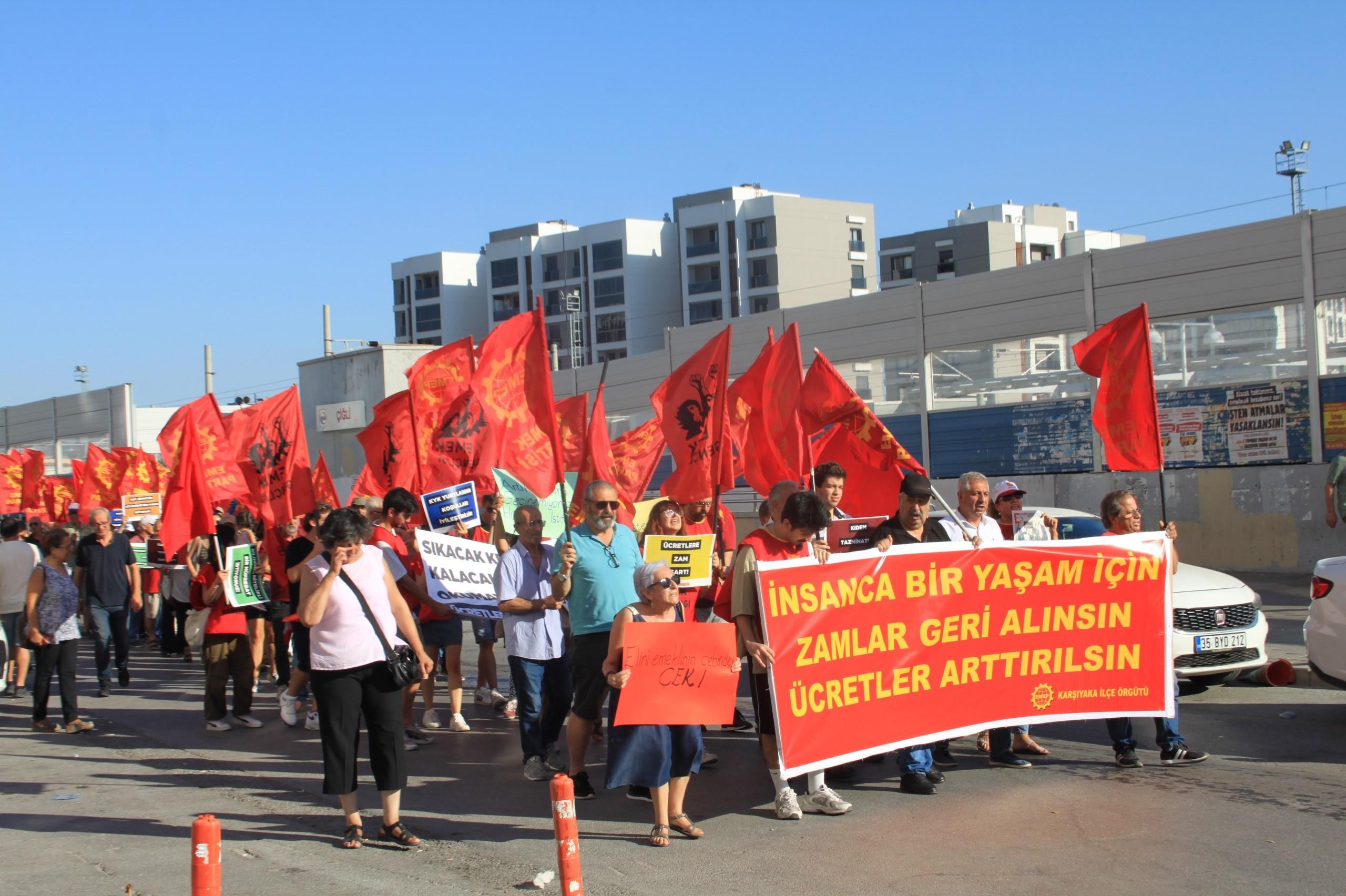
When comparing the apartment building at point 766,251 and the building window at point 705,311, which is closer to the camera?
the apartment building at point 766,251

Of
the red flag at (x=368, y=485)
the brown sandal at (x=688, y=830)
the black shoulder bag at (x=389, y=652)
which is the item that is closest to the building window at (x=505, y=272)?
the red flag at (x=368, y=485)

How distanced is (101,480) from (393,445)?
1154 cm

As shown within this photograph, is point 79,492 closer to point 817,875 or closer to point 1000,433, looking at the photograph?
point 1000,433

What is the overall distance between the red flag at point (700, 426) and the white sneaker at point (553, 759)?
2486mm

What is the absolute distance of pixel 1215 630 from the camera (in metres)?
9.34

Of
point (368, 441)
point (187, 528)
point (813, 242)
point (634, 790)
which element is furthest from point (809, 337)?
point (813, 242)

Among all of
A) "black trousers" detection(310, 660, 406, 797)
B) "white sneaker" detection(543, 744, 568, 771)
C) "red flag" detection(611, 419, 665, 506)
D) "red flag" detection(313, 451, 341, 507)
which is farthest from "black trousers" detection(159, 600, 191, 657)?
"black trousers" detection(310, 660, 406, 797)

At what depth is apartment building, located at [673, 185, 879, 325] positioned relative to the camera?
78.2 m

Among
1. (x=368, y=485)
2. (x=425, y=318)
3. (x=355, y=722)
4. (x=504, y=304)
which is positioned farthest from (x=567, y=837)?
(x=425, y=318)

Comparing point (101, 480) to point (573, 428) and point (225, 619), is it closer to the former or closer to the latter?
point (573, 428)

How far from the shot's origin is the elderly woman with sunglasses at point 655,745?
612 centimetres

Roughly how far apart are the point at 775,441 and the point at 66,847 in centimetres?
590

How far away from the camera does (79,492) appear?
2561 centimetres

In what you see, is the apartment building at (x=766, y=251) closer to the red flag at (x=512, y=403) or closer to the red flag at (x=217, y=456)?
the red flag at (x=217, y=456)
